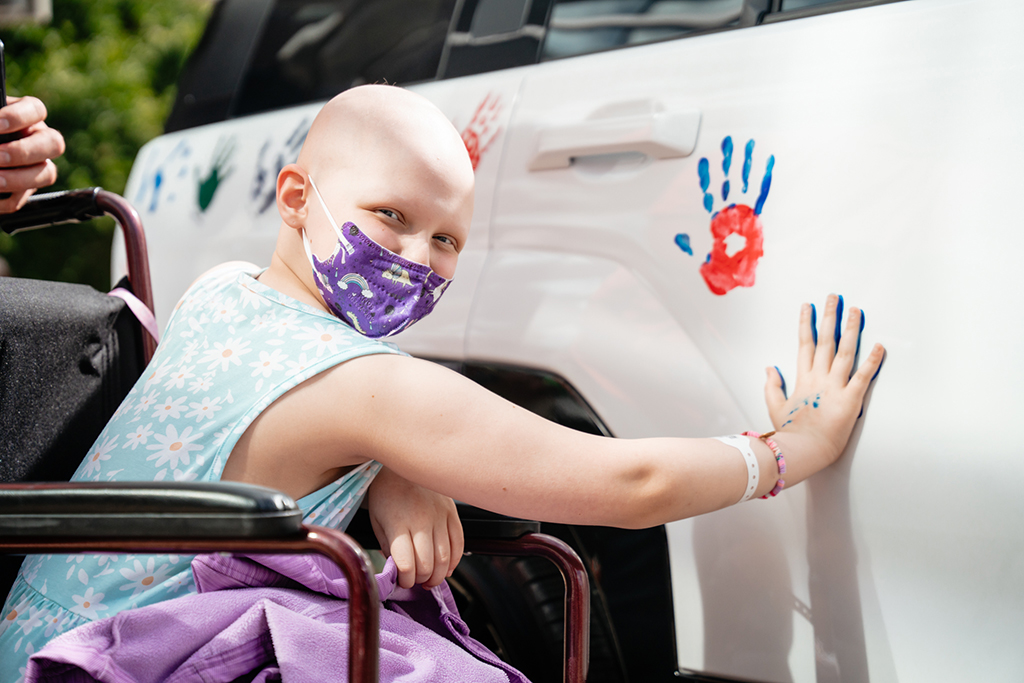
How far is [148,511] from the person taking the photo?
2.58 ft

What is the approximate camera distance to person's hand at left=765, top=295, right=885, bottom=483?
1.22 m

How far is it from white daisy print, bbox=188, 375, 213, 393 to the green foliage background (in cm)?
838

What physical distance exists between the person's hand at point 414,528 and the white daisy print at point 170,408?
0.29m

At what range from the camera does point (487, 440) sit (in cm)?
103

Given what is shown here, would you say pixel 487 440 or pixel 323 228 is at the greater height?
Answer: pixel 323 228

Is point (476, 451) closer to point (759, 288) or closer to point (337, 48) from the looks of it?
point (759, 288)

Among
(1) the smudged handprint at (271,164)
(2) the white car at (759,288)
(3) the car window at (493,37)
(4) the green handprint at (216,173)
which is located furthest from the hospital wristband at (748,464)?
(4) the green handprint at (216,173)

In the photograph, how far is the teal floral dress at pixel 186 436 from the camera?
1.08 meters

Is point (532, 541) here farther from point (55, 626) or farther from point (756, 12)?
point (756, 12)

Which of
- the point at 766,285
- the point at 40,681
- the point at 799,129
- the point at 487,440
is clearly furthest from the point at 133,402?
the point at 799,129

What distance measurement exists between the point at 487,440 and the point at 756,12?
872 mm

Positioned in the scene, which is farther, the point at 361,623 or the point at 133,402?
the point at 133,402

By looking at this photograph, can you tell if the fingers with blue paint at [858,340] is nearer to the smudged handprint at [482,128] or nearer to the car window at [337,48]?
the smudged handprint at [482,128]

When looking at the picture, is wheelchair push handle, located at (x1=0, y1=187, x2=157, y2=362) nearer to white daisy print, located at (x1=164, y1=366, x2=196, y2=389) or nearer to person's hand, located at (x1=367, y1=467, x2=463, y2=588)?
white daisy print, located at (x1=164, y1=366, x2=196, y2=389)
